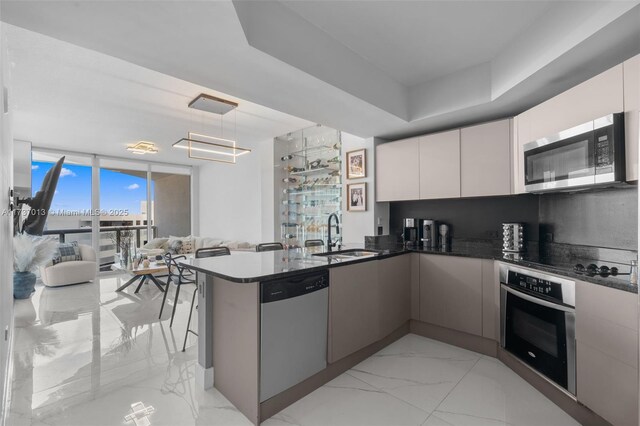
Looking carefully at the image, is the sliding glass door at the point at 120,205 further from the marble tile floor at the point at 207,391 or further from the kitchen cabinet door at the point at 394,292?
the kitchen cabinet door at the point at 394,292

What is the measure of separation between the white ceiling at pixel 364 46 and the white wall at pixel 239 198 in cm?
292

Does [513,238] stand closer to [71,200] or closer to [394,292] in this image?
[394,292]

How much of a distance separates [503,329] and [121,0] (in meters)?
3.29

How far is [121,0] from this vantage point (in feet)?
4.61

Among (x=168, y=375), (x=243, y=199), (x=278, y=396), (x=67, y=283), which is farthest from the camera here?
(x=243, y=199)

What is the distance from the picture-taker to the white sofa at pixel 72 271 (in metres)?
5.15

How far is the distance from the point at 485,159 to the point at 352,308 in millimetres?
1888

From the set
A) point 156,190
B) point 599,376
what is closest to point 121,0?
point 599,376

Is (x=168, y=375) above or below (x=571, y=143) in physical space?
below

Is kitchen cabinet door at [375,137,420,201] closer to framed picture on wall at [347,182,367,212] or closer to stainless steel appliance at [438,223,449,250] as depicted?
framed picture on wall at [347,182,367,212]

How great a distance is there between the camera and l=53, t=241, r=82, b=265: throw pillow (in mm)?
5441

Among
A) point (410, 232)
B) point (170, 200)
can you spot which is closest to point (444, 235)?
point (410, 232)

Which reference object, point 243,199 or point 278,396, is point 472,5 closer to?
point 278,396

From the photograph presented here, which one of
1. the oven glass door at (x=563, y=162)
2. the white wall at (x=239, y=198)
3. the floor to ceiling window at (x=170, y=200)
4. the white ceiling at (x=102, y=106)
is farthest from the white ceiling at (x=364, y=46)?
the floor to ceiling window at (x=170, y=200)
